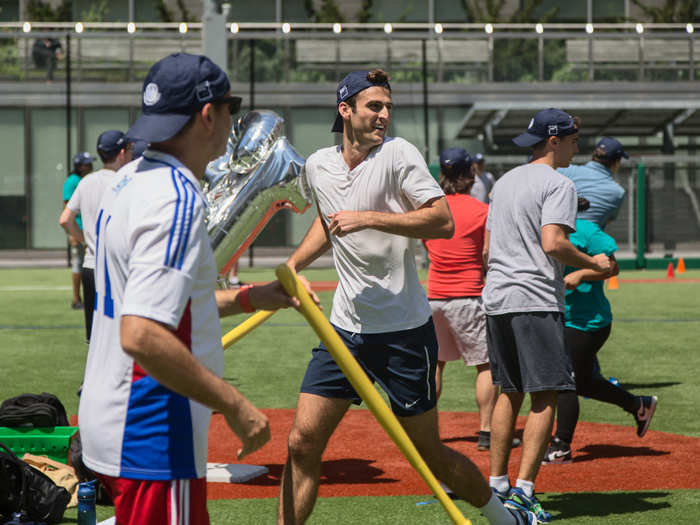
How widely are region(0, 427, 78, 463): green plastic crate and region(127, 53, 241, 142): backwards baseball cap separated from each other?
350 centimetres

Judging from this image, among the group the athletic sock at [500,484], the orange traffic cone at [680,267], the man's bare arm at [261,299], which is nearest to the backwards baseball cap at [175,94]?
the man's bare arm at [261,299]

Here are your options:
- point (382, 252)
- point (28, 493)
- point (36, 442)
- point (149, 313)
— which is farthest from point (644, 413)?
point (149, 313)

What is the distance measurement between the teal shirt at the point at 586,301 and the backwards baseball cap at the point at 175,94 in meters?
4.53

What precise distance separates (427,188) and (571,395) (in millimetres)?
2755

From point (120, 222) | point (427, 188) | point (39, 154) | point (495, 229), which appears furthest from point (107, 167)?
point (39, 154)

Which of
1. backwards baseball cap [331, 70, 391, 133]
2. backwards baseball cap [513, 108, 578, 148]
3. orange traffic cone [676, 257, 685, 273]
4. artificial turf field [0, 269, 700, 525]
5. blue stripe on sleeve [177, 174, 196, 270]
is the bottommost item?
orange traffic cone [676, 257, 685, 273]

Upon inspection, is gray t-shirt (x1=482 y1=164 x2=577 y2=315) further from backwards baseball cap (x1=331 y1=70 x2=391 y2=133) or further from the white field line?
the white field line

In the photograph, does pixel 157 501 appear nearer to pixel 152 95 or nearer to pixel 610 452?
pixel 152 95

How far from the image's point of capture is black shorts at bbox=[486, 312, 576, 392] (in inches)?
218

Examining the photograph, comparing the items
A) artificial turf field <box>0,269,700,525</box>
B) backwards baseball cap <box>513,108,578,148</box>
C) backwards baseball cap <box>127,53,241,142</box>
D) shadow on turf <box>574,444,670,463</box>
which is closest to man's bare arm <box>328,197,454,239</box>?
backwards baseball cap <box>513,108,578,148</box>

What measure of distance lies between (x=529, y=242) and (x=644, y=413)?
2340mm

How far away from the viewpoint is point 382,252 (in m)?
4.84

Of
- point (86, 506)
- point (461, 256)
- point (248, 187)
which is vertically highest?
point (248, 187)

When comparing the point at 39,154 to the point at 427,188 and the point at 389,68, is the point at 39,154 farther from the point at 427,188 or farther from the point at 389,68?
the point at 427,188
